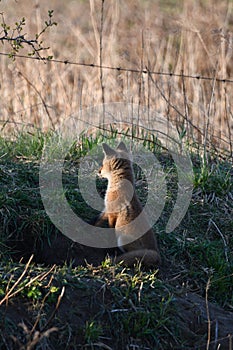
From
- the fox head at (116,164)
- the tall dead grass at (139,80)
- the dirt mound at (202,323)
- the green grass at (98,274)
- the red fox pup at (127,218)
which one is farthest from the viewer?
the tall dead grass at (139,80)

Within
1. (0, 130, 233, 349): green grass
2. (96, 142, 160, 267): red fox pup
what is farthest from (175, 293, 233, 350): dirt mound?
(96, 142, 160, 267): red fox pup

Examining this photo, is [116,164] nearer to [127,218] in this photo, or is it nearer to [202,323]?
[127,218]

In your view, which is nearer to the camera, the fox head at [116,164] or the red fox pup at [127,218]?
the red fox pup at [127,218]

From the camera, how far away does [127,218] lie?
5.08m

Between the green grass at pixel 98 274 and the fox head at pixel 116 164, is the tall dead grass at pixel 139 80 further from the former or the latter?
the fox head at pixel 116 164

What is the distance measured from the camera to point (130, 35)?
12258mm

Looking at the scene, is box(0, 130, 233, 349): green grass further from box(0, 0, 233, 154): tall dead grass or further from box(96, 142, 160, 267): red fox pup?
box(0, 0, 233, 154): tall dead grass

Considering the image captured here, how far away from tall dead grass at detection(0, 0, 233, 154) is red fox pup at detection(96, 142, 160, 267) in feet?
4.89

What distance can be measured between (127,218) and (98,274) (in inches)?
25.9

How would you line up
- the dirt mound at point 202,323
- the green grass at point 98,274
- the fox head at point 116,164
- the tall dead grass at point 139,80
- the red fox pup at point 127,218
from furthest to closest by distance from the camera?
the tall dead grass at point 139,80
the fox head at point 116,164
the red fox pup at point 127,218
the dirt mound at point 202,323
the green grass at point 98,274

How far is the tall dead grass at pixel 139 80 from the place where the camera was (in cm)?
746

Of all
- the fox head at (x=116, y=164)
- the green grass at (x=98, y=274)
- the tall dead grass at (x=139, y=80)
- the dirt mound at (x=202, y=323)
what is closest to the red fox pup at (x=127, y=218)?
the fox head at (x=116, y=164)

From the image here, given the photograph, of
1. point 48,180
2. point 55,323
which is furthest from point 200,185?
point 55,323

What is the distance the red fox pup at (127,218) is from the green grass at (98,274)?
18 centimetres
